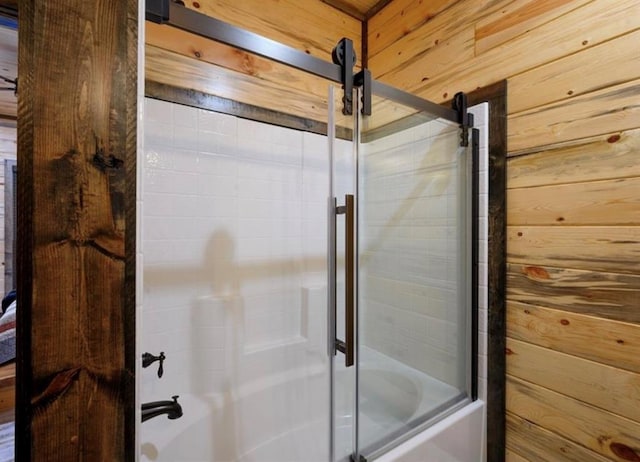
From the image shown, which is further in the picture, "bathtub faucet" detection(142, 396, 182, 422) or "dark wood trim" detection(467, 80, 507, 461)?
"dark wood trim" detection(467, 80, 507, 461)

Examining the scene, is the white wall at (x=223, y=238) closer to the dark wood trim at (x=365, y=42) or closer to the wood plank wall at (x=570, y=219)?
the dark wood trim at (x=365, y=42)

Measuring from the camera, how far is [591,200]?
0.97 m

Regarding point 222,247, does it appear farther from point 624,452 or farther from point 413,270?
point 624,452

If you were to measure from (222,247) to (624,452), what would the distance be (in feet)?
5.27

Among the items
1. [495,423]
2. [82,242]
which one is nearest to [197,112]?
[82,242]

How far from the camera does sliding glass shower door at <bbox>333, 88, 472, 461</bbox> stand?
121 cm

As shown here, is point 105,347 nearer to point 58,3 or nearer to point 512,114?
point 58,3

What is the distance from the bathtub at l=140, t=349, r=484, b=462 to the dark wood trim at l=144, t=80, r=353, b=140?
1.04 meters

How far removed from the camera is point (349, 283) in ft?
3.22

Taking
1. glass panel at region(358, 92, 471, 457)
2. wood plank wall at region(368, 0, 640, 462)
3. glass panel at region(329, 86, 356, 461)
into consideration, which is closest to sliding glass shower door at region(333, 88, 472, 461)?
glass panel at region(358, 92, 471, 457)

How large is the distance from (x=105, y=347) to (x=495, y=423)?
1.44m

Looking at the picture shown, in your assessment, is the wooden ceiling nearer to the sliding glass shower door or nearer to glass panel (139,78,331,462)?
glass panel (139,78,331,462)

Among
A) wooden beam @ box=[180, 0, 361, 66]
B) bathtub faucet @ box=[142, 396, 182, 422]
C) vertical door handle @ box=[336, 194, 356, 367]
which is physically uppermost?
wooden beam @ box=[180, 0, 361, 66]

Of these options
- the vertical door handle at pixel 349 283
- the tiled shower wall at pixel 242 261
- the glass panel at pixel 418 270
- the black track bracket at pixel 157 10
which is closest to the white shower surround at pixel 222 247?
the tiled shower wall at pixel 242 261
